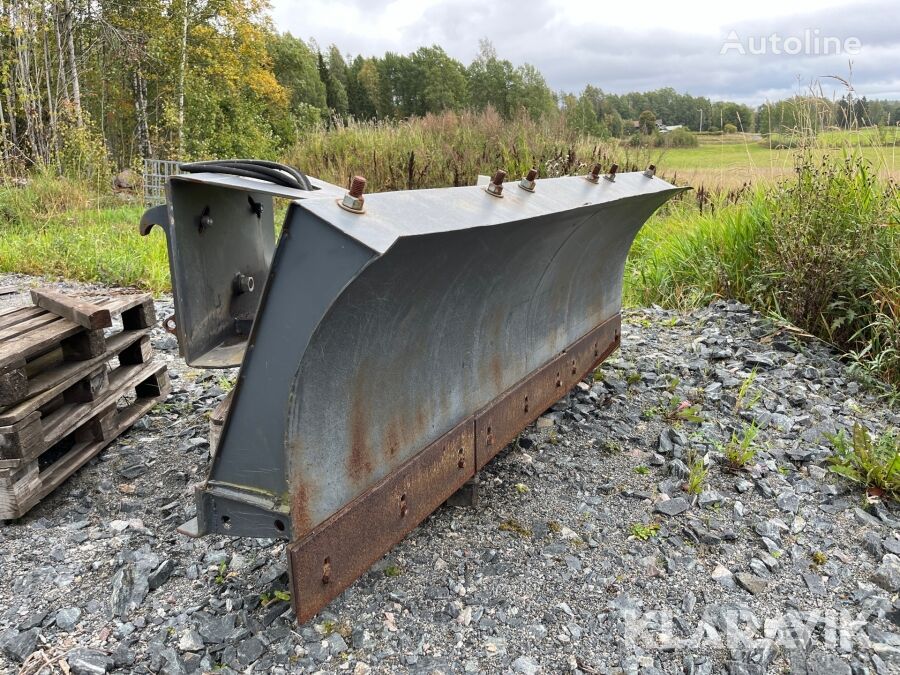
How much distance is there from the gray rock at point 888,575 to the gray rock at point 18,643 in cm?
257

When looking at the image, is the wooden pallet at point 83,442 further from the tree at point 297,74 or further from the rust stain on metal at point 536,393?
the tree at point 297,74

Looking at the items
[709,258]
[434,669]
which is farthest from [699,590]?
[709,258]

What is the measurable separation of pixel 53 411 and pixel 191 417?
662mm

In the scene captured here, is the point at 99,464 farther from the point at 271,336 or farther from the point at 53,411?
the point at 271,336

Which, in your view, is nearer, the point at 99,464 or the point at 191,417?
the point at 99,464

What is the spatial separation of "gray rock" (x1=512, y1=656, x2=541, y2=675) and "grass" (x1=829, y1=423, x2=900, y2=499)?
1774mm

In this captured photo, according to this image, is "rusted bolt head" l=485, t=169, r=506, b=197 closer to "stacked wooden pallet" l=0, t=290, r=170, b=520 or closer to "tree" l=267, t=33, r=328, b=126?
"stacked wooden pallet" l=0, t=290, r=170, b=520

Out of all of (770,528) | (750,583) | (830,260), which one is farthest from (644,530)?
(830,260)

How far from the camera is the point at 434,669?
5.65 ft

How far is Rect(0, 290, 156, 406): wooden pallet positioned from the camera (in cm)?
235

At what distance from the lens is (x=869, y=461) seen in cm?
276

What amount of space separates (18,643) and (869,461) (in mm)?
3110

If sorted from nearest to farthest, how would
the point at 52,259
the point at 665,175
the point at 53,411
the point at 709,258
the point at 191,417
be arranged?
the point at 53,411 → the point at 191,417 → the point at 709,258 → the point at 52,259 → the point at 665,175

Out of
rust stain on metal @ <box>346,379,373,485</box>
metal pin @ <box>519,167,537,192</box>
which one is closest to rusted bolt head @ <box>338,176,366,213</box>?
rust stain on metal @ <box>346,379,373,485</box>
